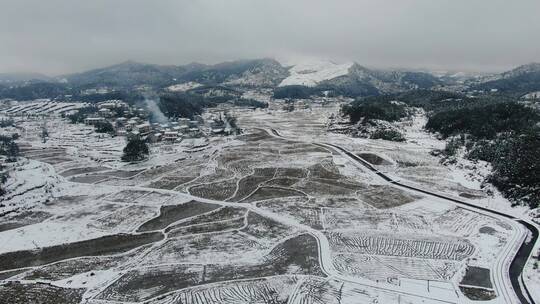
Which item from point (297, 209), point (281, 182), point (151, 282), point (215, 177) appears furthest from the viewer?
point (215, 177)

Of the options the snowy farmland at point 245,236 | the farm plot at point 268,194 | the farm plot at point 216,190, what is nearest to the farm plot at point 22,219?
the snowy farmland at point 245,236

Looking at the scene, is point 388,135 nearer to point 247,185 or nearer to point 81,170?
point 247,185

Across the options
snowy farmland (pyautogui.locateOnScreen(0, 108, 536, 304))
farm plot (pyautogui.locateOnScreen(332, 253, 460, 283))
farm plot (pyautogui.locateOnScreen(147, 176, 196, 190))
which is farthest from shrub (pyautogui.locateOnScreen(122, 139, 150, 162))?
farm plot (pyautogui.locateOnScreen(332, 253, 460, 283))

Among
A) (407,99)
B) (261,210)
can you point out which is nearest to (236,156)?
(261,210)

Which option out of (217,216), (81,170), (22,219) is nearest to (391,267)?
(217,216)

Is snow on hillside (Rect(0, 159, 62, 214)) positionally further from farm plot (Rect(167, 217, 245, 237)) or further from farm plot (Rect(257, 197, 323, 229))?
farm plot (Rect(257, 197, 323, 229))

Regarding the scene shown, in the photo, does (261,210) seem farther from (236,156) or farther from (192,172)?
(236,156)
